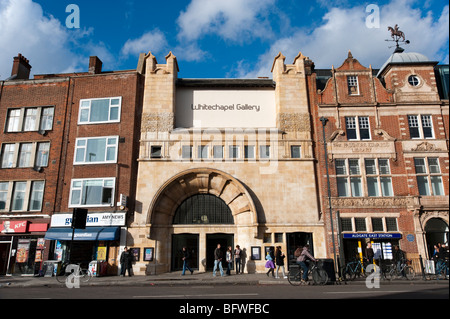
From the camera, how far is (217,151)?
957 inches

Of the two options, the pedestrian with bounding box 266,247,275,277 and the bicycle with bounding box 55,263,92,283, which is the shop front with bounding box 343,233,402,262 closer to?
the pedestrian with bounding box 266,247,275,277

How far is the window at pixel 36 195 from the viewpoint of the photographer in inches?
928

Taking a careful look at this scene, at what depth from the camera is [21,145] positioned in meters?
25.1

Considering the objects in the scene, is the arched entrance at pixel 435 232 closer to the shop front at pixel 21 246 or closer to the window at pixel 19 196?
the shop front at pixel 21 246

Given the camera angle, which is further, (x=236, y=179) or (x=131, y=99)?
(x=131, y=99)

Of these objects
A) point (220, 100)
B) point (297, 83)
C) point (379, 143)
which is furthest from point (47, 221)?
point (379, 143)


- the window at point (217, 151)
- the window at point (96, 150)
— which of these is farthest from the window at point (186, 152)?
the window at point (96, 150)

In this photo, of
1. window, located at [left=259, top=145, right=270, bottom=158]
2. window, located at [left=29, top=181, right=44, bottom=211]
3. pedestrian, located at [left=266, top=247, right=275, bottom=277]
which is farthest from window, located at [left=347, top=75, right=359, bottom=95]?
window, located at [left=29, top=181, right=44, bottom=211]

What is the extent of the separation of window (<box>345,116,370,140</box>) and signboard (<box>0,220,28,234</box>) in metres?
24.3

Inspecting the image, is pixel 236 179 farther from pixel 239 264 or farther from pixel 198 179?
pixel 239 264

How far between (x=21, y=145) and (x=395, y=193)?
28198 millimetres
